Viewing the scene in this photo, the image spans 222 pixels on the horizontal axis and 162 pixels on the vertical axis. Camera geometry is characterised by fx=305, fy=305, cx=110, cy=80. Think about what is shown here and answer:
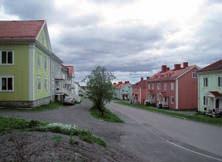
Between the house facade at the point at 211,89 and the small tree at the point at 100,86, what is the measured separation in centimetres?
1443

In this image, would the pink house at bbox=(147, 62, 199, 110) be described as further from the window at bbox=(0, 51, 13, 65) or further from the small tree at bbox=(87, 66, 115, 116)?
the window at bbox=(0, 51, 13, 65)

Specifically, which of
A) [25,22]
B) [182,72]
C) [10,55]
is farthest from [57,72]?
[182,72]

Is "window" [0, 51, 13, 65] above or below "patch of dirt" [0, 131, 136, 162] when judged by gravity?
above

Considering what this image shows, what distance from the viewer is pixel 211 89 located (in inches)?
1732

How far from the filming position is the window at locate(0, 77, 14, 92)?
30.2 metres

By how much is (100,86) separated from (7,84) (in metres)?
10.5

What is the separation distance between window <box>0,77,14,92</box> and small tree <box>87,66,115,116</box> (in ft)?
30.9

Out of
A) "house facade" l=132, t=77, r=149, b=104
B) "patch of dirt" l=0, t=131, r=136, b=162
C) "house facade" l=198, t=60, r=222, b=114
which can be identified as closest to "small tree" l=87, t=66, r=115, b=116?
"house facade" l=198, t=60, r=222, b=114

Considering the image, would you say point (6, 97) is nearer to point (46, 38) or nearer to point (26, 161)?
point (46, 38)

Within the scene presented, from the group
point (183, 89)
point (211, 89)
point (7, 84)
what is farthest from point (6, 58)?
point (183, 89)

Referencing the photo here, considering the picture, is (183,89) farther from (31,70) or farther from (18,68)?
(18,68)

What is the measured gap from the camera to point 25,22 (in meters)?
35.0

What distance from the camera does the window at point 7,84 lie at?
30.2 meters

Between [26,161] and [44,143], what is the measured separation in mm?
1480
